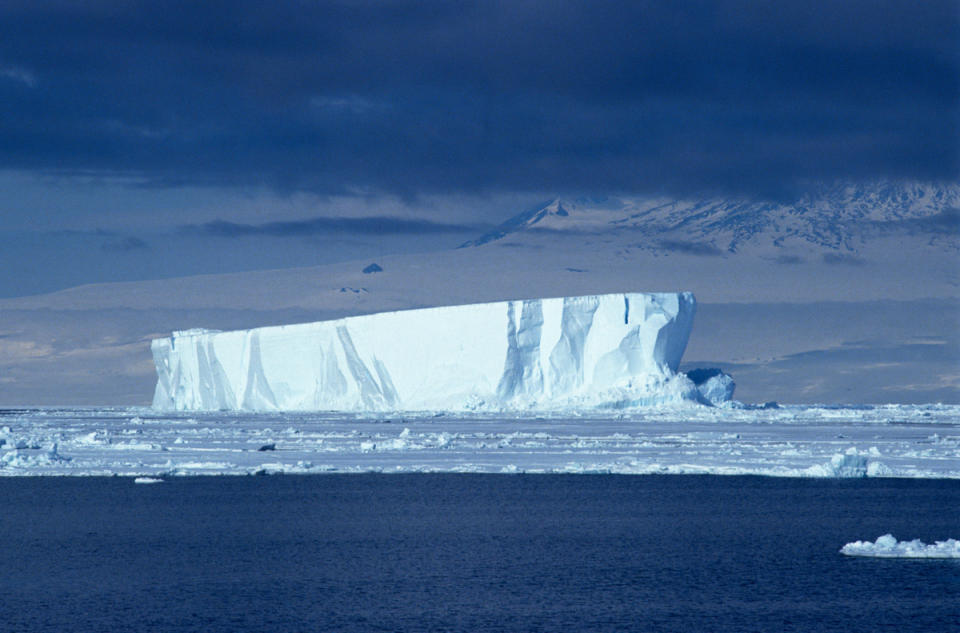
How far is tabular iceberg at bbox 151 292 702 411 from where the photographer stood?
35875 millimetres

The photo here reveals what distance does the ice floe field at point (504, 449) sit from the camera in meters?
19.0

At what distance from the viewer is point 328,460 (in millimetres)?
20375

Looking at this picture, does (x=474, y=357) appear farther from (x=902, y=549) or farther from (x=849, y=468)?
(x=902, y=549)

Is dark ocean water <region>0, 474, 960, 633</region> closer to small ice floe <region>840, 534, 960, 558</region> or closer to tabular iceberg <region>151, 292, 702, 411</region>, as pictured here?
small ice floe <region>840, 534, 960, 558</region>

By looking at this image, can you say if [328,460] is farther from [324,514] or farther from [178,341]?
[178,341]

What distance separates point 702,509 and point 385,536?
14.0 feet

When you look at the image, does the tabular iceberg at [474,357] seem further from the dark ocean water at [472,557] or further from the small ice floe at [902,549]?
the small ice floe at [902,549]

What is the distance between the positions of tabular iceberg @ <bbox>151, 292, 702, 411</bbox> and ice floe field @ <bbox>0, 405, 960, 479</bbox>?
2176 millimetres

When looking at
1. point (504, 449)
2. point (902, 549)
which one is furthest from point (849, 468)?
point (504, 449)

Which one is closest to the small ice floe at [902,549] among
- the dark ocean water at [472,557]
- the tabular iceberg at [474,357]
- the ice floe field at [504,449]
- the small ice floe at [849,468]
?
the dark ocean water at [472,557]

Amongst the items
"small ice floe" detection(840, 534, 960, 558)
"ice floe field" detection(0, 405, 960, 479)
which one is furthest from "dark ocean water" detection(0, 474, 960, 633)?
"ice floe field" detection(0, 405, 960, 479)

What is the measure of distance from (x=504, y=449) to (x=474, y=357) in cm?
1467

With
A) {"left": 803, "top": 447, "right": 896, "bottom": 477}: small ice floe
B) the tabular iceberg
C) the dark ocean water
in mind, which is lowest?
the dark ocean water

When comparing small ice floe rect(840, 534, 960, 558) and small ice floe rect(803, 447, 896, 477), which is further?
small ice floe rect(803, 447, 896, 477)
